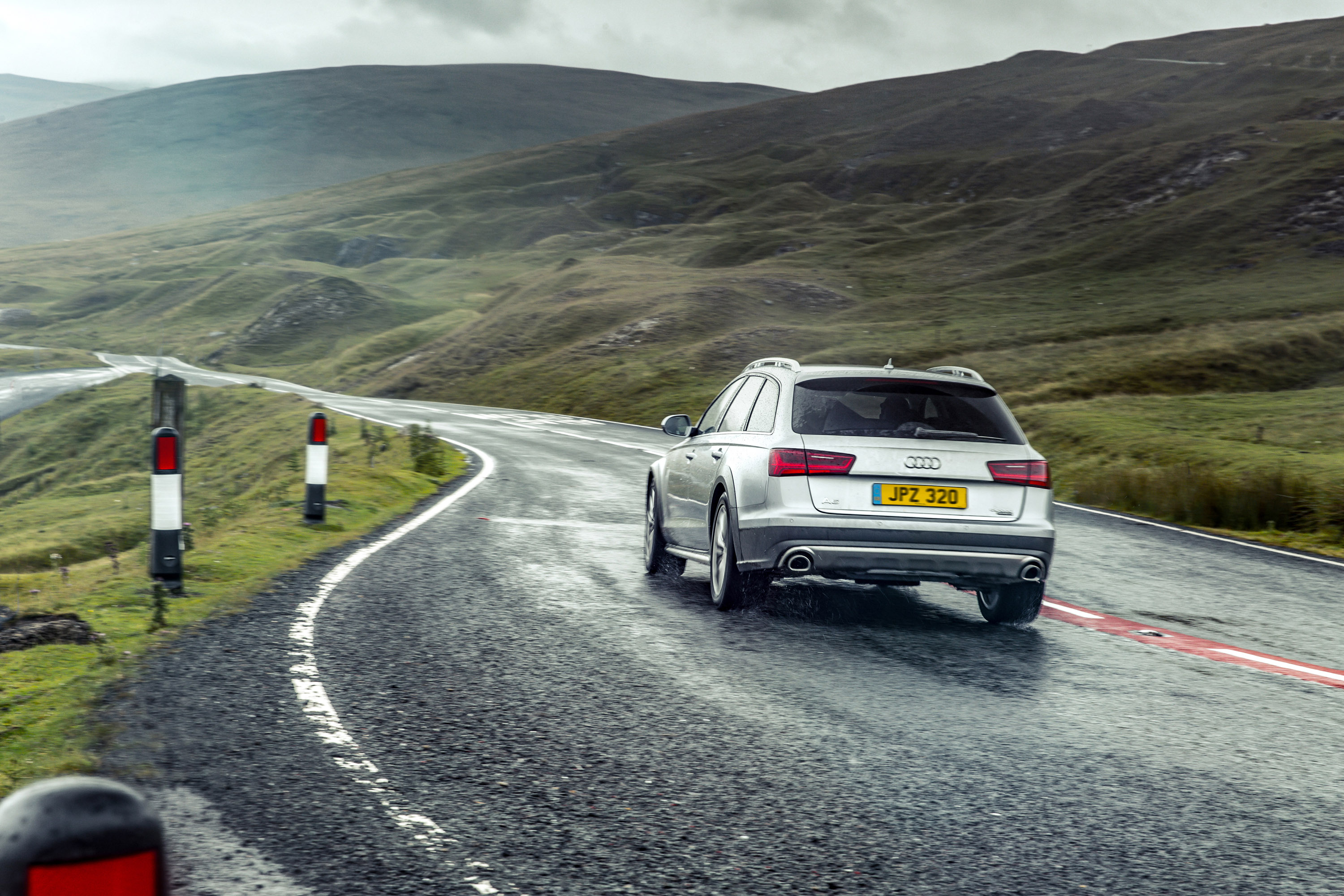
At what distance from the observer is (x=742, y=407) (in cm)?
906

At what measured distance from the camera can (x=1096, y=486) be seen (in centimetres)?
1806

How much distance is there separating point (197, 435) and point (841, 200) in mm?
123204

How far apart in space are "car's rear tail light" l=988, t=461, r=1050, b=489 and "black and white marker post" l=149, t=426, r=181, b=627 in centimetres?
524

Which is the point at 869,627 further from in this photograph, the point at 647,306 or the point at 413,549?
the point at 647,306

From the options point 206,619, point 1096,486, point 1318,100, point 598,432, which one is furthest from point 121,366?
point 1318,100

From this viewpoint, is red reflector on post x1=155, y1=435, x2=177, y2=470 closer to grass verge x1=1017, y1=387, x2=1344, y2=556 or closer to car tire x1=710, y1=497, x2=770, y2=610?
car tire x1=710, y1=497, x2=770, y2=610

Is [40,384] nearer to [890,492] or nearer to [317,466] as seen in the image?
[317,466]

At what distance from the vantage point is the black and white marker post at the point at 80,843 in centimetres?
164

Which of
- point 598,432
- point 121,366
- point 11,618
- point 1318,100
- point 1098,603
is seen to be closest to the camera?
point 11,618

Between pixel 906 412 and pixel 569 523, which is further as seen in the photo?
pixel 569 523

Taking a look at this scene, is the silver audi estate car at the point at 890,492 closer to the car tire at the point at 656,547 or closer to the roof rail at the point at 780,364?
the roof rail at the point at 780,364

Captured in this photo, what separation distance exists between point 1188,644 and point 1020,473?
4.78ft

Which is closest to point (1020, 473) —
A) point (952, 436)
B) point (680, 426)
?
point (952, 436)

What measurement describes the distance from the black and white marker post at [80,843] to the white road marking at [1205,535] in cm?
1198
